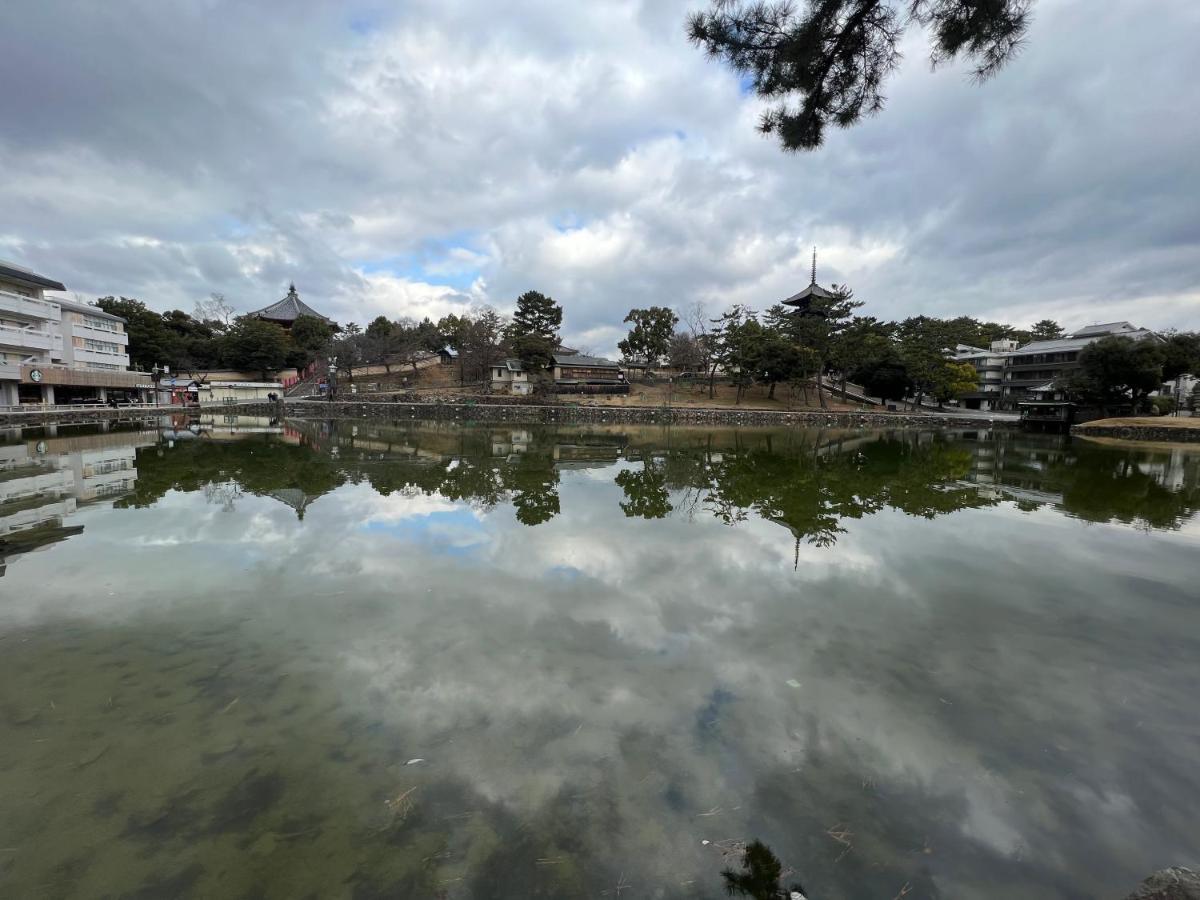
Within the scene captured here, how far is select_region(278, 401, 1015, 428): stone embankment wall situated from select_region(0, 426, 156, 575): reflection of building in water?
15854 millimetres

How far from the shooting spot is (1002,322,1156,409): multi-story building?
4203 centimetres

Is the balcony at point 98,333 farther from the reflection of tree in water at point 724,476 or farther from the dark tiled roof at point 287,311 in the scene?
the reflection of tree in water at point 724,476

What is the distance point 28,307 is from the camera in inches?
1074

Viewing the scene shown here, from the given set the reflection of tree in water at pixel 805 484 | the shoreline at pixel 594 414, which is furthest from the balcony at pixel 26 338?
the reflection of tree in water at pixel 805 484

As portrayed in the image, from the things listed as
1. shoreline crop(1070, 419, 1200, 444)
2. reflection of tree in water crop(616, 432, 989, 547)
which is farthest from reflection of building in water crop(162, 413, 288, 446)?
shoreline crop(1070, 419, 1200, 444)

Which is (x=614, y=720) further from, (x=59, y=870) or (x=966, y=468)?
(x=966, y=468)

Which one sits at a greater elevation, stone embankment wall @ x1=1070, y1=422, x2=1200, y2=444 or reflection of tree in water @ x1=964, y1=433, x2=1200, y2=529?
stone embankment wall @ x1=1070, y1=422, x2=1200, y2=444

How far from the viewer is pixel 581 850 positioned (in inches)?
86.0

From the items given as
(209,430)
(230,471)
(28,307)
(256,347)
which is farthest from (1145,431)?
(28,307)

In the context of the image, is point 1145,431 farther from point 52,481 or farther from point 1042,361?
point 52,481

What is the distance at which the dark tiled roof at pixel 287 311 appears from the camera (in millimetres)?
47062

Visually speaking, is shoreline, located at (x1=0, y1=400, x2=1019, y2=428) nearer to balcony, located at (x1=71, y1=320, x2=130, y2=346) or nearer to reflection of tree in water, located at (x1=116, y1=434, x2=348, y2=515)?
balcony, located at (x1=71, y1=320, x2=130, y2=346)

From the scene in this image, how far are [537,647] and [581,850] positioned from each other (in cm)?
173

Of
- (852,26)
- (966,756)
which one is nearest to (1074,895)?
(966,756)
